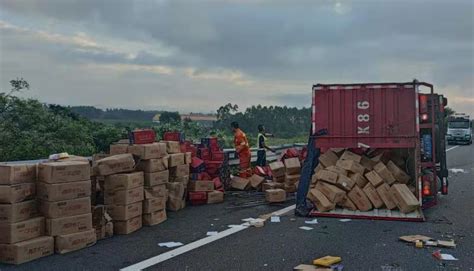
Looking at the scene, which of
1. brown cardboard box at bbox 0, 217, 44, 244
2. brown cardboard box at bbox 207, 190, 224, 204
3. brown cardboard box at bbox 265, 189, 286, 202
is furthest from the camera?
brown cardboard box at bbox 207, 190, 224, 204

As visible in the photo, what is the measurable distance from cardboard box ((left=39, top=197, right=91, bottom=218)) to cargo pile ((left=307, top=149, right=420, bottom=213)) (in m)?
4.25

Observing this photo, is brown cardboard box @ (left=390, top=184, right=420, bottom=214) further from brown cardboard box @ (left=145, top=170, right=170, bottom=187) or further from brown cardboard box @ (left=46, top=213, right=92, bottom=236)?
brown cardboard box @ (left=46, top=213, right=92, bottom=236)

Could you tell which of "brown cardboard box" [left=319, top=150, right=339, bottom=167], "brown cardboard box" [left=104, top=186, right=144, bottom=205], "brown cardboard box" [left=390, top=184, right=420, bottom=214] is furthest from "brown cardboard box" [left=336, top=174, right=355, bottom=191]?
"brown cardboard box" [left=104, top=186, right=144, bottom=205]

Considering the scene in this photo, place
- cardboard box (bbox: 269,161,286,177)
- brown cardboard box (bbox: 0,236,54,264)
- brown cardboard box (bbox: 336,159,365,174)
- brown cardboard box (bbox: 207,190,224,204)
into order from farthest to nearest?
cardboard box (bbox: 269,161,286,177) → brown cardboard box (bbox: 207,190,224,204) → brown cardboard box (bbox: 336,159,365,174) → brown cardboard box (bbox: 0,236,54,264)

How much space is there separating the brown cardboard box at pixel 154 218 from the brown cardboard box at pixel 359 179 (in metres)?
3.64

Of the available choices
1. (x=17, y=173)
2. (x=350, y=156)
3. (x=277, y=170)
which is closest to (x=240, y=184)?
(x=277, y=170)

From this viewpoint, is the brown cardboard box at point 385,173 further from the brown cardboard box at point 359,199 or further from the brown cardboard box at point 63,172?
the brown cardboard box at point 63,172

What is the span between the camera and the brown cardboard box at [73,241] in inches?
252

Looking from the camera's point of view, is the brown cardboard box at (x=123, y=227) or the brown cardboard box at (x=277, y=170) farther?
the brown cardboard box at (x=277, y=170)

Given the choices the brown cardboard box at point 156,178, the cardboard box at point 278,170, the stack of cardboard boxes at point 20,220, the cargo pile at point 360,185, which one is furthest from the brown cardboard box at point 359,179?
the stack of cardboard boxes at point 20,220

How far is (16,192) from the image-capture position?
6.31 metres

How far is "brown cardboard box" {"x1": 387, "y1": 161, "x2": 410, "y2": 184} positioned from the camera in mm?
9438

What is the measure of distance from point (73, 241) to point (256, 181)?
615 centimetres

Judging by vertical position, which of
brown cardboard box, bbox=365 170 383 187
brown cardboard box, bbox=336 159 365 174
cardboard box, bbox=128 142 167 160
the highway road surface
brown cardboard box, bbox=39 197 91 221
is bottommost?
the highway road surface
